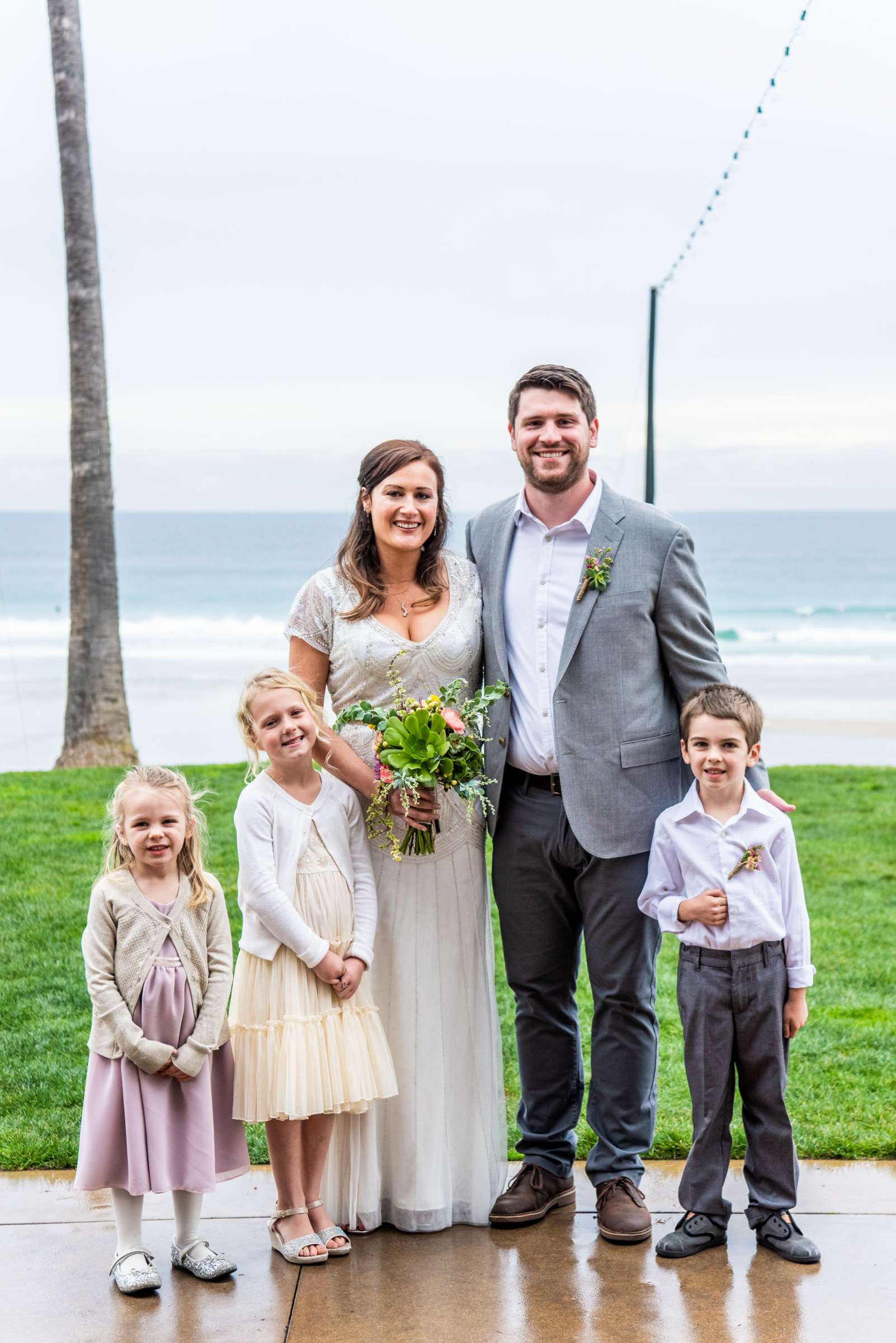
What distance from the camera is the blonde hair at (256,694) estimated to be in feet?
11.7

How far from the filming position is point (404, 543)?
3672 millimetres

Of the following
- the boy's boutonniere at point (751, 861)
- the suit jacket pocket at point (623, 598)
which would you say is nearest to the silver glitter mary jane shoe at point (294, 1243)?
the boy's boutonniere at point (751, 861)

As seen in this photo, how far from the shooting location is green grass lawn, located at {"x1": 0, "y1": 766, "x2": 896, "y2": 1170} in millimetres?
4312

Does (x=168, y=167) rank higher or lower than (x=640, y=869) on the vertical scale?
higher

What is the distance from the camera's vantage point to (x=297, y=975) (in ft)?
11.6

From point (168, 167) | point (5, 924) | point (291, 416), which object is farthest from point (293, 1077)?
point (291, 416)

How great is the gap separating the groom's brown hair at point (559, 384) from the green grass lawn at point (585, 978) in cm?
224

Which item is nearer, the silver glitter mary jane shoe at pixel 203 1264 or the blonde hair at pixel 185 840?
the silver glitter mary jane shoe at pixel 203 1264

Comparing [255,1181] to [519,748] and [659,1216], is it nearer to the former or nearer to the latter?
[659,1216]

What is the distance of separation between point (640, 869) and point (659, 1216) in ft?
3.11

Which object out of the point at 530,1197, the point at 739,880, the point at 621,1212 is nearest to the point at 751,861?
the point at 739,880

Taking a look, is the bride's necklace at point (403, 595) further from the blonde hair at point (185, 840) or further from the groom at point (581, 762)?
the blonde hair at point (185, 840)

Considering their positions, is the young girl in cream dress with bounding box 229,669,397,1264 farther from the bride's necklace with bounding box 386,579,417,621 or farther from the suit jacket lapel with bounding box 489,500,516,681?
the suit jacket lapel with bounding box 489,500,516,681

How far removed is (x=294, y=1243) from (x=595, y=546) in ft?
6.44
